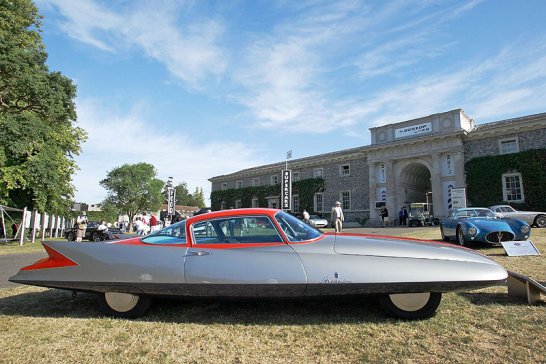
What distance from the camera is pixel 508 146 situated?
22875 millimetres

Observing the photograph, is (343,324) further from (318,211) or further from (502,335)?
(318,211)

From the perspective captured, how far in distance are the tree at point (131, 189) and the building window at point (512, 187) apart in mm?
52207

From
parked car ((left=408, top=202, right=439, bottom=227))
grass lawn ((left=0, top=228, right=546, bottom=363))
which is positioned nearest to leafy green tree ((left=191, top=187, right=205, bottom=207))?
parked car ((left=408, top=202, right=439, bottom=227))

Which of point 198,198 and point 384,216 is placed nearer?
point 384,216

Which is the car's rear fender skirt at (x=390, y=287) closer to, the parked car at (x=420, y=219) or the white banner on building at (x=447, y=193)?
the parked car at (x=420, y=219)

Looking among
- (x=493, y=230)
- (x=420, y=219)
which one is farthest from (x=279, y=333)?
(x=420, y=219)

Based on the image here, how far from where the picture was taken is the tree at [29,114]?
16.3 metres

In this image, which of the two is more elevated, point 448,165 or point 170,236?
point 448,165

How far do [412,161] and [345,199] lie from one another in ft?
23.4

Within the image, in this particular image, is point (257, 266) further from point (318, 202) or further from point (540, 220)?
point (318, 202)

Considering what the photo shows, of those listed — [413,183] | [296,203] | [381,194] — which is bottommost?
[296,203]

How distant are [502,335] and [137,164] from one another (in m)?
63.1

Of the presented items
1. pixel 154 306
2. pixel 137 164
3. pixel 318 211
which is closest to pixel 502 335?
pixel 154 306

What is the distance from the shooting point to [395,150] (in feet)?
90.3
